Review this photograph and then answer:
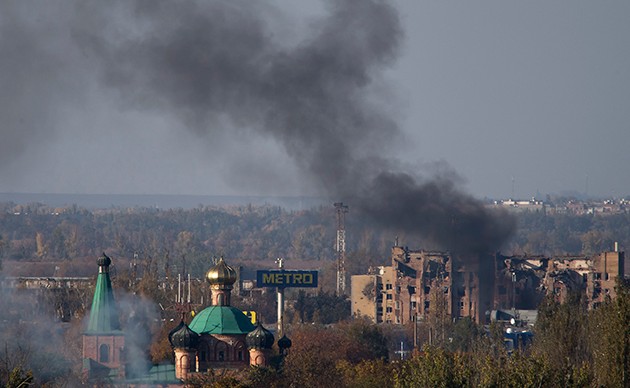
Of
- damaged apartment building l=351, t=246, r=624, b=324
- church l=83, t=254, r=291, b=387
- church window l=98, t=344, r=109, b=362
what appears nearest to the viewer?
church l=83, t=254, r=291, b=387

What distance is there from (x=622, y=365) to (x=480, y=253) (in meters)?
68.2

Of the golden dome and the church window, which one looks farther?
the golden dome

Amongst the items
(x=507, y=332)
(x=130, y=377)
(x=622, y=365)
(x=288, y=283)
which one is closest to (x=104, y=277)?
(x=130, y=377)

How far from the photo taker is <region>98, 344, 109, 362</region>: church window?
195 feet

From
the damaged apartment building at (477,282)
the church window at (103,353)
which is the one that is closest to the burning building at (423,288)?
the damaged apartment building at (477,282)

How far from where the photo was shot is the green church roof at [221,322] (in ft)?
192

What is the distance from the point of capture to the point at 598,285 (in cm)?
11325

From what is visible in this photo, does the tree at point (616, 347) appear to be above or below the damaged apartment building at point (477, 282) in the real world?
below

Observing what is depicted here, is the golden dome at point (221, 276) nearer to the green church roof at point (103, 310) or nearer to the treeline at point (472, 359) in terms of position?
the treeline at point (472, 359)

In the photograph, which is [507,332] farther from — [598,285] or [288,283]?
[598,285]

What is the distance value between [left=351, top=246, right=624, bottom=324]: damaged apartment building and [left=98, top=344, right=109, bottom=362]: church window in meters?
49.8

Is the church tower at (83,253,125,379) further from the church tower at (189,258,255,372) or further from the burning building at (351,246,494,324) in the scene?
the burning building at (351,246,494,324)

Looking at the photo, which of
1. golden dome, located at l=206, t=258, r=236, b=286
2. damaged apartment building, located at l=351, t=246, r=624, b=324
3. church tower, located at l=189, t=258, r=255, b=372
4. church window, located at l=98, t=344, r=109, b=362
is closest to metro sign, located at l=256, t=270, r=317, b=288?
damaged apartment building, located at l=351, t=246, r=624, b=324

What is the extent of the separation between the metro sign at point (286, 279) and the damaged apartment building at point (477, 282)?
10.4 metres
